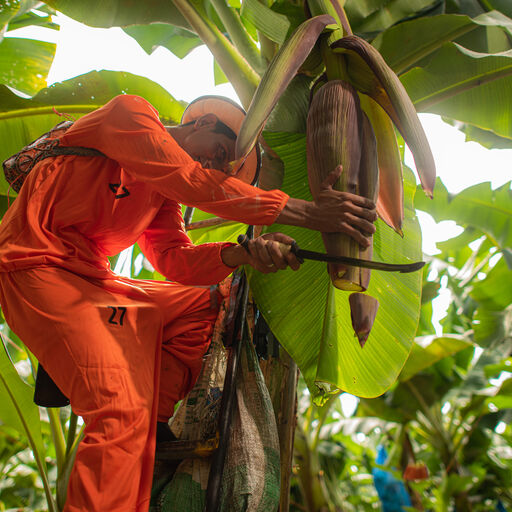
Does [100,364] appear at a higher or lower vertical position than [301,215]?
lower

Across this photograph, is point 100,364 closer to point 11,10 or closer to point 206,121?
point 206,121

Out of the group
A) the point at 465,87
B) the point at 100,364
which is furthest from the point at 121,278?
the point at 465,87

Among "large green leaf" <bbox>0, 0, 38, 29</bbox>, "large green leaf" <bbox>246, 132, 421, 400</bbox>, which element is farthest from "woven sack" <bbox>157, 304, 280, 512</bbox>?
"large green leaf" <bbox>0, 0, 38, 29</bbox>

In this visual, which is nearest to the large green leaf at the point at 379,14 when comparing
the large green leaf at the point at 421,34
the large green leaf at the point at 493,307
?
the large green leaf at the point at 421,34

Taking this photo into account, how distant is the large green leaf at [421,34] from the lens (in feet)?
4.14

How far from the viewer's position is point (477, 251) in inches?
141

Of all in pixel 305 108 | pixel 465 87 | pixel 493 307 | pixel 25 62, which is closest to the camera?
pixel 305 108

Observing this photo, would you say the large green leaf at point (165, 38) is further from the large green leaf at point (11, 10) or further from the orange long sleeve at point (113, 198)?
the orange long sleeve at point (113, 198)

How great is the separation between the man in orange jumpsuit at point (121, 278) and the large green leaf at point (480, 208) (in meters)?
1.86

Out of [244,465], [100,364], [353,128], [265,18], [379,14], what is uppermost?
[379,14]

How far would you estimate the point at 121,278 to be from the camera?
106 centimetres

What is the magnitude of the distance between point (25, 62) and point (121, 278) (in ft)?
6.04

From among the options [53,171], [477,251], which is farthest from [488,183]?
[53,171]

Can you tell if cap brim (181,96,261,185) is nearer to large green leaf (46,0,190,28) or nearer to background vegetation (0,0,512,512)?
background vegetation (0,0,512,512)
